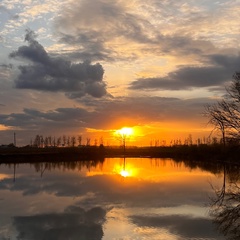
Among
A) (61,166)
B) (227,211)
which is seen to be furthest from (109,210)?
(61,166)

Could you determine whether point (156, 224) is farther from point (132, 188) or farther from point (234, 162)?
point (234, 162)

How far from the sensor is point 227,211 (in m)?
16.6

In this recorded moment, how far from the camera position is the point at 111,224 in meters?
14.1

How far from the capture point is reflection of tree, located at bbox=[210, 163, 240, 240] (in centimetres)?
1339

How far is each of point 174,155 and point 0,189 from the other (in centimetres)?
5282

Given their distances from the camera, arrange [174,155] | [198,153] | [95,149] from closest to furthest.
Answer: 1. [198,153]
2. [174,155]
3. [95,149]

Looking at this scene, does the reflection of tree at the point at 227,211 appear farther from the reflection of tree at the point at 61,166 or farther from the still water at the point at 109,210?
the reflection of tree at the point at 61,166

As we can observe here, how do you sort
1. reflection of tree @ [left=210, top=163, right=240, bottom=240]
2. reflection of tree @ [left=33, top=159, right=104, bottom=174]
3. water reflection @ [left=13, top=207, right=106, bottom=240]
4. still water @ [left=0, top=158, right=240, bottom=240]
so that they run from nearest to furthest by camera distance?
water reflection @ [left=13, top=207, right=106, bottom=240]
still water @ [left=0, top=158, right=240, bottom=240]
reflection of tree @ [left=210, top=163, right=240, bottom=240]
reflection of tree @ [left=33, top=159, right=104, bottom=174]

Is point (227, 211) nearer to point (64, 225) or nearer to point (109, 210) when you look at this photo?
point (109, 210)

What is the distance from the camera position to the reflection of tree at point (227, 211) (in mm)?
13391

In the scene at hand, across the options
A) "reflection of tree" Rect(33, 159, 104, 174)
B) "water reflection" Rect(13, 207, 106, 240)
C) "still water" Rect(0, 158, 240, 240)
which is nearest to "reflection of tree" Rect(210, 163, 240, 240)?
"still water" Rect(0, 158, 240, 240)

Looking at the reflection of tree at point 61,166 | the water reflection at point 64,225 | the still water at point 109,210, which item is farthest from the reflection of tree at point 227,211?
the reflection of tree at point 61,166

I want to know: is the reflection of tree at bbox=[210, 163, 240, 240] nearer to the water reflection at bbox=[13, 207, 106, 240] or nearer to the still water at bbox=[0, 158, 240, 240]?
the still water at bbox=[0, 158, 240, 240]

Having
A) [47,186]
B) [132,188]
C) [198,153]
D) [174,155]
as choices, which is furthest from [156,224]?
[174,155]
